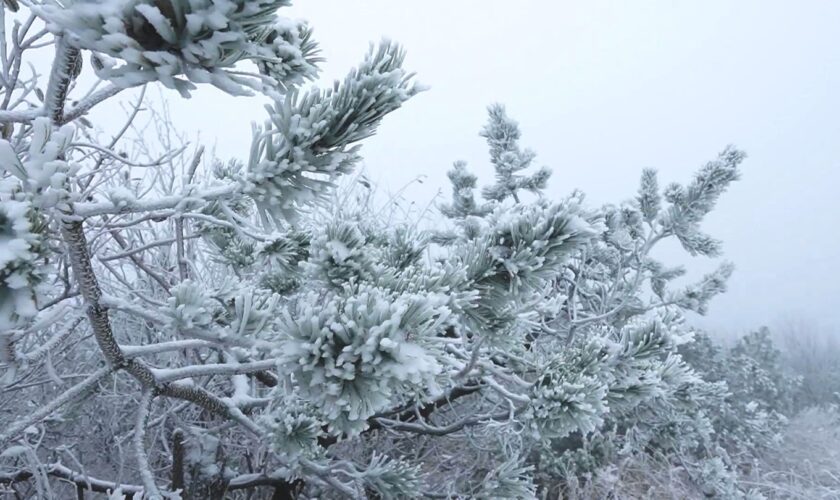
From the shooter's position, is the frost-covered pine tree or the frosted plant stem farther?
the frosted plant stem

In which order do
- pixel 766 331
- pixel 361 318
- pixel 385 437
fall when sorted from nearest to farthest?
pixel 361 318, pixel 385 437, pixel 766 331

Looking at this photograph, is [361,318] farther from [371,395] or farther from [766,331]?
[766,331]

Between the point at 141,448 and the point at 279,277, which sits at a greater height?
the point at 279,277

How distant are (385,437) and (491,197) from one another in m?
2.10

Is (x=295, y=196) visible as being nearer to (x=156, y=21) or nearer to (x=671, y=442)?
(x=156, y=21)

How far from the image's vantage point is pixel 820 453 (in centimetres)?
627

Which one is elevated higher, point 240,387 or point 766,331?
point 766,331

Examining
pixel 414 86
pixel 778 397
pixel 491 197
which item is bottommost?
pixel 414 86

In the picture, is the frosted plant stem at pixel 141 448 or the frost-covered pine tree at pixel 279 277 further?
the frosted plant stem at pixel 141 448

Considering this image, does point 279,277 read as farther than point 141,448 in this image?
Yes

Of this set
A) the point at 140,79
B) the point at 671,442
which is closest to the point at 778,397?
the point at 671,442

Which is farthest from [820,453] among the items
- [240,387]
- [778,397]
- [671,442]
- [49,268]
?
[49,268]

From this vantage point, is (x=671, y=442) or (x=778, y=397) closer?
(x=671, y=442)

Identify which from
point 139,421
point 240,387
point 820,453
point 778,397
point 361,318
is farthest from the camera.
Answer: point 778,397
